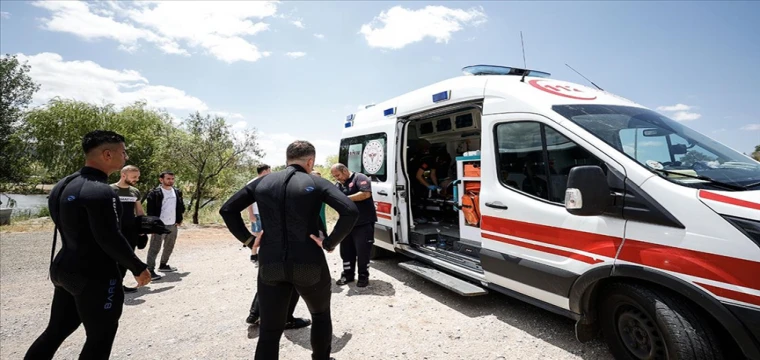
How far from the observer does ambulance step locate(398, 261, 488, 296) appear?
12.6 ft

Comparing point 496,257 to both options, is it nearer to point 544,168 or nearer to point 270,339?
point 544,168

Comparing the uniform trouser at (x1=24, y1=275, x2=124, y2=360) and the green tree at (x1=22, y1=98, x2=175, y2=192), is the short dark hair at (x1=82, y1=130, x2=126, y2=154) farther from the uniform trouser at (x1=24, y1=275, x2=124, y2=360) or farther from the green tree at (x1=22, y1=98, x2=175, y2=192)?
the green tree at (x1=22, y1=98, x2=175, y2=192)

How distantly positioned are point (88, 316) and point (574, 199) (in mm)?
3230

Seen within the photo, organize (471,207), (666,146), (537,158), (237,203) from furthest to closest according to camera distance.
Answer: (471,207), (537,158), (666,146), (237,203)

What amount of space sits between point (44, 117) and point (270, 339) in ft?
Answer: 97.0

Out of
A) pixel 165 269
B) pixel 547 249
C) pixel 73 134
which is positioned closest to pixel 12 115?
pixel 73 134

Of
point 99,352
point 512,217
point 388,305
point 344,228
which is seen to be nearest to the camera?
point 99,352

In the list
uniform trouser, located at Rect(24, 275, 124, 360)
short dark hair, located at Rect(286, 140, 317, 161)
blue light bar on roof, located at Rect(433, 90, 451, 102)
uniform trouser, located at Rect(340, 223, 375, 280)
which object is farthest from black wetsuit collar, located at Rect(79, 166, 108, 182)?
blue light bar on roof, located at Rect(433, 90, 451, 102)

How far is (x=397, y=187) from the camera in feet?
17.5

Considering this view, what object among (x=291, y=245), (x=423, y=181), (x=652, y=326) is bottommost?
(x=652, y=326)

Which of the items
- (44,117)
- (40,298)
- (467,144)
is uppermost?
(44,117)

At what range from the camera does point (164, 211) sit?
229 inches

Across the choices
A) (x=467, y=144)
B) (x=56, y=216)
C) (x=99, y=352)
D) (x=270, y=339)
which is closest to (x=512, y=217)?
(x=270, y=339)

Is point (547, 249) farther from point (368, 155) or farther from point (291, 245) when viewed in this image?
point (368, 155)
